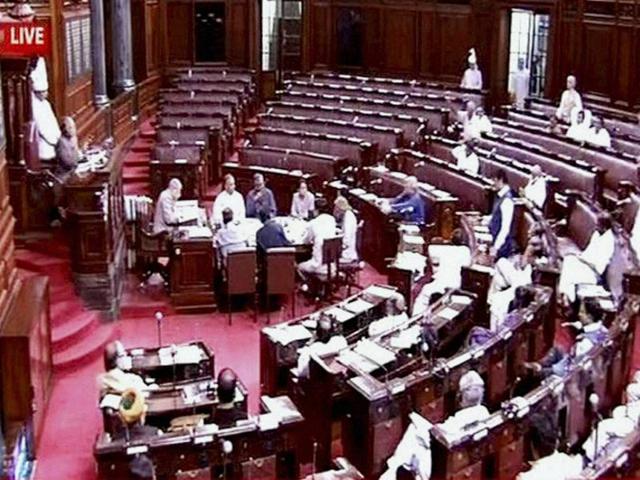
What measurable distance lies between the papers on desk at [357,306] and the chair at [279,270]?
1886 mm

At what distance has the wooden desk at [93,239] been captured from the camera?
11.5m

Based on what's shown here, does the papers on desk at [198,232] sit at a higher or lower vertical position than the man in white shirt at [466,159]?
lower

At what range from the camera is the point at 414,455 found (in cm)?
757

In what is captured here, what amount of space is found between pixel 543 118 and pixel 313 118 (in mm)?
3974

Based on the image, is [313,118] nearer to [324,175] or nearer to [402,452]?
[324,175]

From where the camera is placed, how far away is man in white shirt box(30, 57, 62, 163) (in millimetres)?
12272

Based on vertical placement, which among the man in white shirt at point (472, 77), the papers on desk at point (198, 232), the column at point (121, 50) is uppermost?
the column at point (121, 50)

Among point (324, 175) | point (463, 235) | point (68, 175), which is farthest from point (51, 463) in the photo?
point (324, 175)

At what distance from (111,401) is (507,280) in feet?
13.4

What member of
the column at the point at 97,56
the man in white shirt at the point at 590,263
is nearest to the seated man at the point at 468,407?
the man in white shirt at the point at 590,263

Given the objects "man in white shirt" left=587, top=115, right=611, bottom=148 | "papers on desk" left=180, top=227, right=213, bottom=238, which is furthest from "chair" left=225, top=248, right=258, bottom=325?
"man in white shirt" left=587, top=115, right=611, bottom=148

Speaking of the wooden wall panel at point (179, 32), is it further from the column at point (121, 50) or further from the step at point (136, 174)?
the step at point (136, 174)

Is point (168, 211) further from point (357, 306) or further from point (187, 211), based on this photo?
point (357, 306)

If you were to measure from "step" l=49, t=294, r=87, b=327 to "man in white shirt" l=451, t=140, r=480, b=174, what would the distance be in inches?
239
